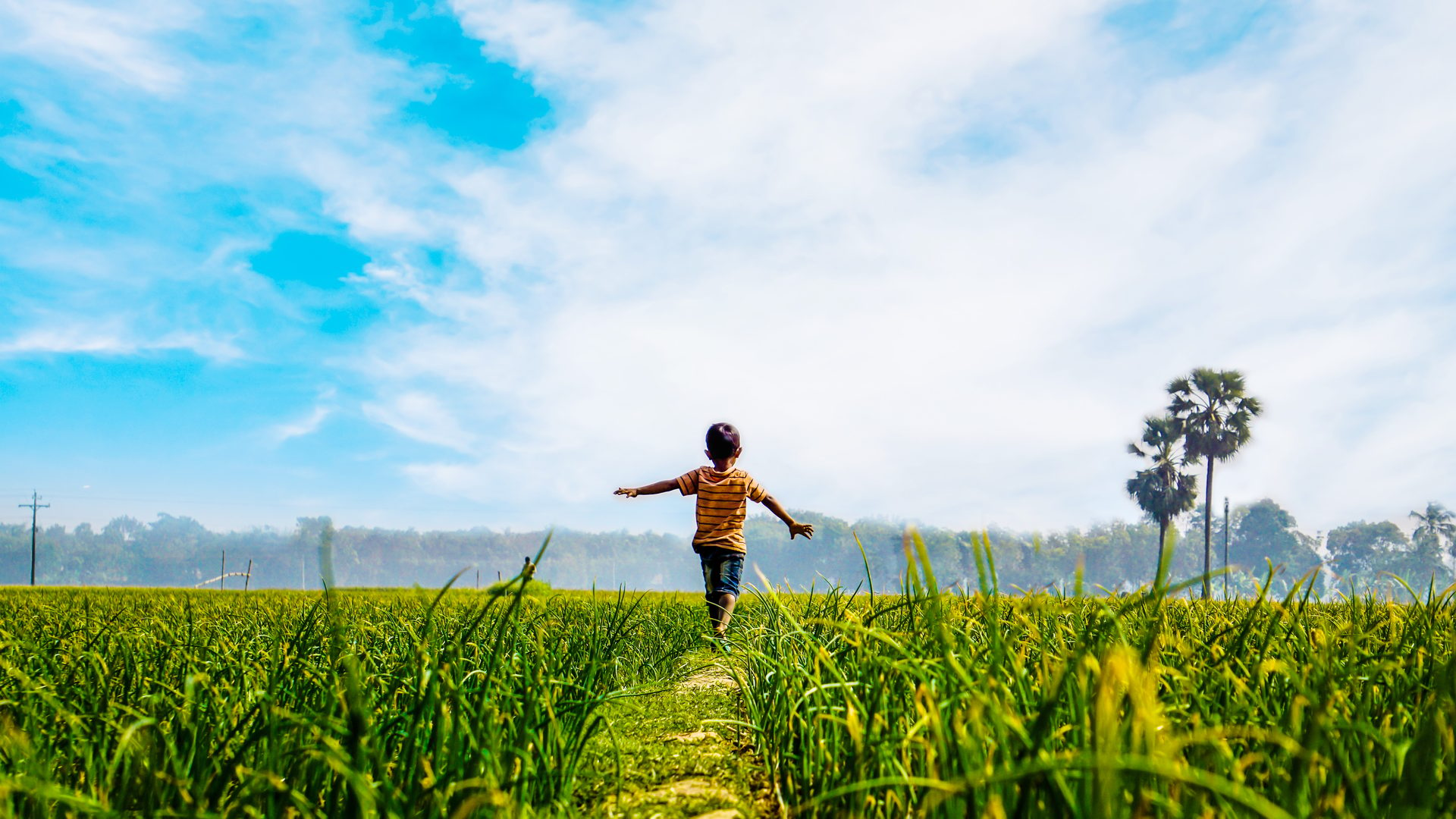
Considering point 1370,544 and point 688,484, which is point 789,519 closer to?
point 688,484

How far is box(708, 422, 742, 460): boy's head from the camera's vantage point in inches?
270

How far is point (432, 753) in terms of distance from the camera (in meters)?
1.80

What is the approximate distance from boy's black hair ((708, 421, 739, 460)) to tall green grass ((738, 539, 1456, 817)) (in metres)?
4.10

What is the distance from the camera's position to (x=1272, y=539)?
5344 inches

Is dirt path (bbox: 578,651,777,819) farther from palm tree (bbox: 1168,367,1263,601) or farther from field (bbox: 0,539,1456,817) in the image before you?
palm tree (bbox: 1168,367,1263,601)

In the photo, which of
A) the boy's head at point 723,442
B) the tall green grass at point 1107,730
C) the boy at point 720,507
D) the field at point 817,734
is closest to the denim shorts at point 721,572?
the boy at point 720,507

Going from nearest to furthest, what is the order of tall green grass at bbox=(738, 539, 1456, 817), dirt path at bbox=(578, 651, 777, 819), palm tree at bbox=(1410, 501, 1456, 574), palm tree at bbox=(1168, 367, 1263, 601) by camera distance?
tall green grass at bbox=(738, 539, 1456, 817), dirt path at bbox=(578, 651, 777, 819), palm tree at bbox=(1168, 367, 1263, 601), palm tree at bbox=(1410, 501, 1456, 574)

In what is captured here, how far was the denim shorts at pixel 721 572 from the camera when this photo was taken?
656 centimetres

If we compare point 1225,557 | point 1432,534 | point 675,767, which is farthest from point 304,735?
point 1432,534

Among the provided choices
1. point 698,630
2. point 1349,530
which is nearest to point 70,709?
point 698,630

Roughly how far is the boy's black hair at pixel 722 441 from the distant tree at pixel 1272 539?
151 meters

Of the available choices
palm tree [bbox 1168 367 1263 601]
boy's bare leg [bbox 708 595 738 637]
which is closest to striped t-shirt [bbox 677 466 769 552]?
boy's bare leg [bbox 708 595 738 637]

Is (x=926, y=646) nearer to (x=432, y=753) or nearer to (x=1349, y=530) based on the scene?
(x=432, y=753)

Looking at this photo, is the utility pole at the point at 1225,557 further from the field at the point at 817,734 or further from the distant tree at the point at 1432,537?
the distant tree at the point at 1432,537
